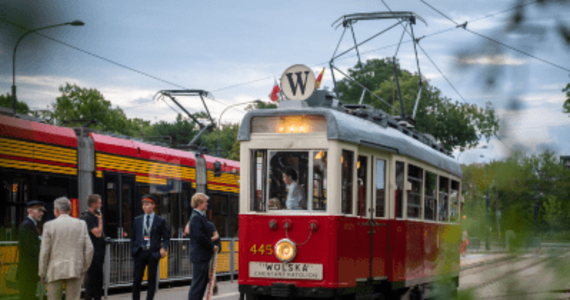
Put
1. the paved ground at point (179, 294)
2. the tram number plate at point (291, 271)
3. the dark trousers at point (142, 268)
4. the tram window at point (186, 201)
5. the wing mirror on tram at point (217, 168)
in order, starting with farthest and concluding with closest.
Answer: the wing mirror on tram at point (217, 168) → the tram window at point (186, 201) → the paved ground at point (179, 294) → the dark trousers at point (142, 268) → the tram number plate at point (291, 271)

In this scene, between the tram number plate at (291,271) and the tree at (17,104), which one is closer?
the tree at (17,104)

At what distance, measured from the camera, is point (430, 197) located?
11.8 meters

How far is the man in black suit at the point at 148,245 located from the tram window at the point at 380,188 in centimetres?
323

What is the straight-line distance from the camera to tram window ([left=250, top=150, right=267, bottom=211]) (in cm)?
909

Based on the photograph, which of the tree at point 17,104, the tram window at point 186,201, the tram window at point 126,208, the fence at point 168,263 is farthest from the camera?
the tram window at point 186,201

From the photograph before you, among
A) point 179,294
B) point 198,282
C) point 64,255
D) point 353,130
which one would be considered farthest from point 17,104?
point 179,294

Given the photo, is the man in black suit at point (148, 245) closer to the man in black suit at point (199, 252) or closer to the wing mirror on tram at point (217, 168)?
the man in black suit at point (199, 252)

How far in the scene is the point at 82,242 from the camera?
8102mm

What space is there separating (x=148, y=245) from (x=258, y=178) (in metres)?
2.35

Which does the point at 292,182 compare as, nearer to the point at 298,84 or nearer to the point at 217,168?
the point at 298,84

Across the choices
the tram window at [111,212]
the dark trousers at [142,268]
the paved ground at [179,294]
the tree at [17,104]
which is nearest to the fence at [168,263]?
the paved ground at [179,294]

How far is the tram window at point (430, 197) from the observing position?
11.4 meters

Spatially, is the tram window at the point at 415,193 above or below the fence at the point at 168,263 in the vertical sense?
above

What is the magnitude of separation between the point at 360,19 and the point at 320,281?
731 cm
